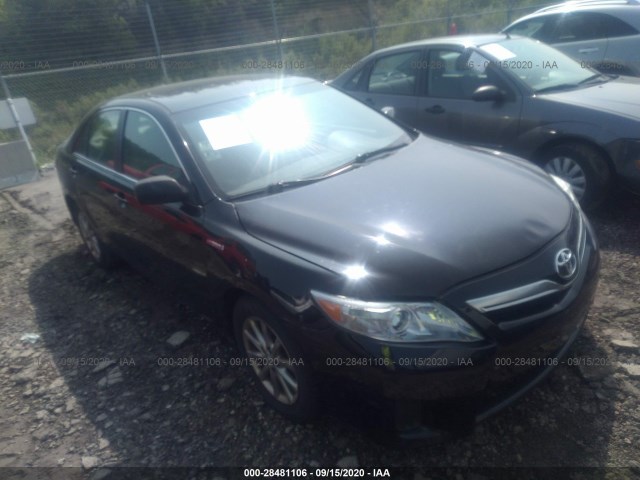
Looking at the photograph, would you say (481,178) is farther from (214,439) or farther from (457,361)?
(214,439)

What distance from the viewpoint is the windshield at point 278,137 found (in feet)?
9.76

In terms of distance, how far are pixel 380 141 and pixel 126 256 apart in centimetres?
208

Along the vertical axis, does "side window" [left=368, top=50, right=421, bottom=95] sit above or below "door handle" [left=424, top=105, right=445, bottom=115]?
above

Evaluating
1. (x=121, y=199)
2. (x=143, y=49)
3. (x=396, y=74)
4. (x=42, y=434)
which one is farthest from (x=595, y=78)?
(x=143, y=49)

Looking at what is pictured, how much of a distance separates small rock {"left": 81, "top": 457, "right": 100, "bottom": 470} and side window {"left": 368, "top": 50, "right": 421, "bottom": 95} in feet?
14.5

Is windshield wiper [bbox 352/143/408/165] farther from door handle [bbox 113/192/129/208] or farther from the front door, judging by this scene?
the front door

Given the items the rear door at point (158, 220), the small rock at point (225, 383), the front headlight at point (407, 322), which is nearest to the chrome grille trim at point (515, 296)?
the front headlight at point (407, 322)

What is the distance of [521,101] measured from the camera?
466cm

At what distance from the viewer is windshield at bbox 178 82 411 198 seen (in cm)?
297

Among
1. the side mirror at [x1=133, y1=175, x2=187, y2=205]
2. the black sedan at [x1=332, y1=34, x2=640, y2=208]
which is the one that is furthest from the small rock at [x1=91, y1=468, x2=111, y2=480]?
the black sedan at [x1=332, y1=34, x2=640, y2=208]

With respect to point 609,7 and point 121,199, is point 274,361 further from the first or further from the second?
point 609,7

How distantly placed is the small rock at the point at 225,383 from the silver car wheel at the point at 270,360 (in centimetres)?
28

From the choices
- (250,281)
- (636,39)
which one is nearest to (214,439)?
(250,281)

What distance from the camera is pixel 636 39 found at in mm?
6746
